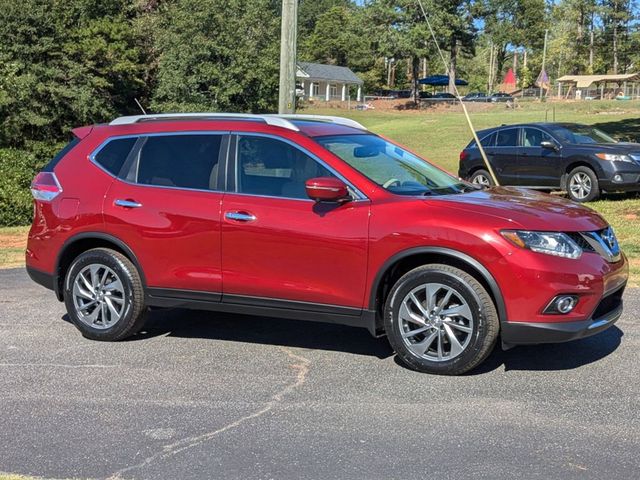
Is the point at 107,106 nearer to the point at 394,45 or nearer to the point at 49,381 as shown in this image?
the point at 49,381

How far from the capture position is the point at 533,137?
15484 millimetres

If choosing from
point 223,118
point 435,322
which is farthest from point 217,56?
point 435,322

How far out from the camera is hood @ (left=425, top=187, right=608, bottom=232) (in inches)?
200

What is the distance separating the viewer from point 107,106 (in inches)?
1005

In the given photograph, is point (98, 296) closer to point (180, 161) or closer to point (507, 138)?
point (180, 161)

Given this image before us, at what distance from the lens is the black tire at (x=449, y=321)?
5.09 m

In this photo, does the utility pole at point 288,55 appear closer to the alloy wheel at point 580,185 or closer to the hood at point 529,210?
the alloy wheel at point 580,185

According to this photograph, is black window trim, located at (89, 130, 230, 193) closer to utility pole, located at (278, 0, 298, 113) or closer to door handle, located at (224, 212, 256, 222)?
door handle, located at (224, 212, 256, 222)

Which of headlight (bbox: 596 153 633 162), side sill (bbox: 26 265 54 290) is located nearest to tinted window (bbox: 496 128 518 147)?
headlight (bbox: 596 153 633 162)

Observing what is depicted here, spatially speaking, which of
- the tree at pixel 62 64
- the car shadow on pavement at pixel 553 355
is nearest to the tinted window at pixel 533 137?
the car shadow on pavement at pixel 553 355

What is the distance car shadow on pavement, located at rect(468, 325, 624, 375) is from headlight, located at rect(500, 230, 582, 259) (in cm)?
97

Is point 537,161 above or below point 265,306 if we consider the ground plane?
above

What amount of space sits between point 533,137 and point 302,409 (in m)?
12.0

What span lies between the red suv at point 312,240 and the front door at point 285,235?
0.01 m
